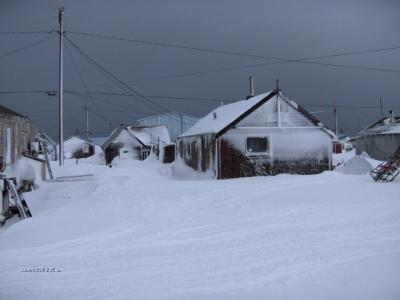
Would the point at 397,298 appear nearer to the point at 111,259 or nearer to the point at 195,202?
the point at 111,259

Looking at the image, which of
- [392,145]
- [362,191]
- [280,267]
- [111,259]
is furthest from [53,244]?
[392,145]

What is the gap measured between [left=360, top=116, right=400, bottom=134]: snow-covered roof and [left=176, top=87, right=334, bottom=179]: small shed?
14.0 m

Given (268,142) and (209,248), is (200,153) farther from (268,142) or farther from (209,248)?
(209,248)

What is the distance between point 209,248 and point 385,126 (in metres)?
33.0

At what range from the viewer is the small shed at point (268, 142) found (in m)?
21.5

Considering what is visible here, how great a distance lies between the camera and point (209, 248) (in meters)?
7.70

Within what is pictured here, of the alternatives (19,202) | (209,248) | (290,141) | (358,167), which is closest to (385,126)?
(358,167)

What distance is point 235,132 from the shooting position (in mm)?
21594

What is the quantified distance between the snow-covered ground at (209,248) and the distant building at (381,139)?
21.8 m

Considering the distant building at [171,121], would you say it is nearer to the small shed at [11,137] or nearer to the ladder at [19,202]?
the small shed at [11,137]

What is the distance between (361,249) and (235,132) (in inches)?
572

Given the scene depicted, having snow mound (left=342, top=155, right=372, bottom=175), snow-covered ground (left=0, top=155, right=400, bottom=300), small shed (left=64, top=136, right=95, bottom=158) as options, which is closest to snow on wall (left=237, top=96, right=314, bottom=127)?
snow mound (left=342, top=155, right=372, bottom=175)

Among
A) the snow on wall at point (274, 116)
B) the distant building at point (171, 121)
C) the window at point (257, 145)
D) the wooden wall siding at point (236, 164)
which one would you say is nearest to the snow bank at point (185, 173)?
the wooden wall siding at point (236, 164)

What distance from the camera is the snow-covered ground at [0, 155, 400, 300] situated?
5.72 meters
